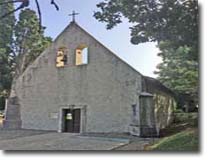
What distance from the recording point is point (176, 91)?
2.47 m

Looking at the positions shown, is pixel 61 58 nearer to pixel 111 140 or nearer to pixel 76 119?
pixel 76 119

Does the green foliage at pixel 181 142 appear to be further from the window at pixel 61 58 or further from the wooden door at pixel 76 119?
the window at pixel 61 58

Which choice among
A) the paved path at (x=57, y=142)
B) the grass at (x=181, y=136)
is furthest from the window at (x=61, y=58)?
the grass at (x=181, y=136)

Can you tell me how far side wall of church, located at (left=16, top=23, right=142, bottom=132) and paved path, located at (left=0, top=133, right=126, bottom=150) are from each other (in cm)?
22

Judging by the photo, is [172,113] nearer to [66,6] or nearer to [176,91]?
[176,91]

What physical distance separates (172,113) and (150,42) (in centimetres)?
59

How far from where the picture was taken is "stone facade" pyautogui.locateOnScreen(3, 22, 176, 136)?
9.55 ft

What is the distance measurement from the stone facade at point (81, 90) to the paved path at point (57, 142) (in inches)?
7.4

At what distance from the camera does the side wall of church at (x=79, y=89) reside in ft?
9.64

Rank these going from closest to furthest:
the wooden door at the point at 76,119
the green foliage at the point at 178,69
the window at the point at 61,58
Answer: the green foliage at the point at 178,69
the wooden door at the point at 76,119
the window at the point at 61,58

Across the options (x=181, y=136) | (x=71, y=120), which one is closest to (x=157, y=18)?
(x=181, y=136)

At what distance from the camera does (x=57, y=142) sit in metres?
2.48

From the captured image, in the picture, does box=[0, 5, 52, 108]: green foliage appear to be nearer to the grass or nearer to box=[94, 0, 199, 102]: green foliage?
box=[94, 0, 199, 102]: green foliage
